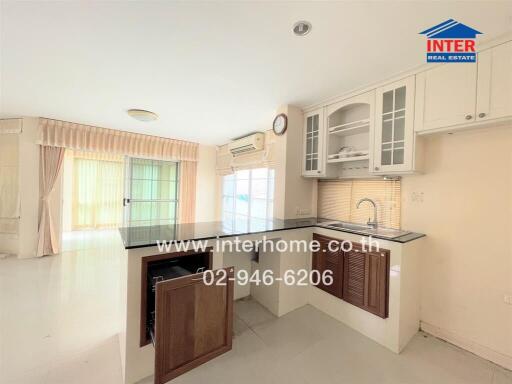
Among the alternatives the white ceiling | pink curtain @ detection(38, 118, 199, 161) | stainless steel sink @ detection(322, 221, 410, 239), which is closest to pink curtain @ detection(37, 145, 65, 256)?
pink curtain @ detection(38, 118, 199, 161)

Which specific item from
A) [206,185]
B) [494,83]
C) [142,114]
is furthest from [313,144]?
[206,185]

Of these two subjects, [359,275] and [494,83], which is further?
[359,275]

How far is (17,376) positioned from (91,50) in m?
2.33

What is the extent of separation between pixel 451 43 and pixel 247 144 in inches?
111

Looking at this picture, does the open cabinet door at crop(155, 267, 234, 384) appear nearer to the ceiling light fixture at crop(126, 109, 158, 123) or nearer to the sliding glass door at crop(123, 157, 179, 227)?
the ceiling light fixture at crop(126, 109, 158, 123)

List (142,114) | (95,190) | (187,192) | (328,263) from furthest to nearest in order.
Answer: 1. (95,190)
2. (187,192)
3. (142,114)
4. (328,263)

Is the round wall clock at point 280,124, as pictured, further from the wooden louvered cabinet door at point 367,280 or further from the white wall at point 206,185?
the white wall at point 206,185

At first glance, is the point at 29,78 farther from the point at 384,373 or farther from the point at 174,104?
the point at 384,373

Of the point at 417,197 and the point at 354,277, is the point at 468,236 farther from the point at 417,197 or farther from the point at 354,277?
the point at 354,277

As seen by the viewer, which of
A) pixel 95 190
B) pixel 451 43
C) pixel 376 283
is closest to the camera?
pixel 451 43

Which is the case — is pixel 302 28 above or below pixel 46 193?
above

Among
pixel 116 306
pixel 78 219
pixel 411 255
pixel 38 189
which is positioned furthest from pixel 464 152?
pixel 78 219

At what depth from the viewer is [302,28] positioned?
1.46m

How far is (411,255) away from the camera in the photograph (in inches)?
73.7
